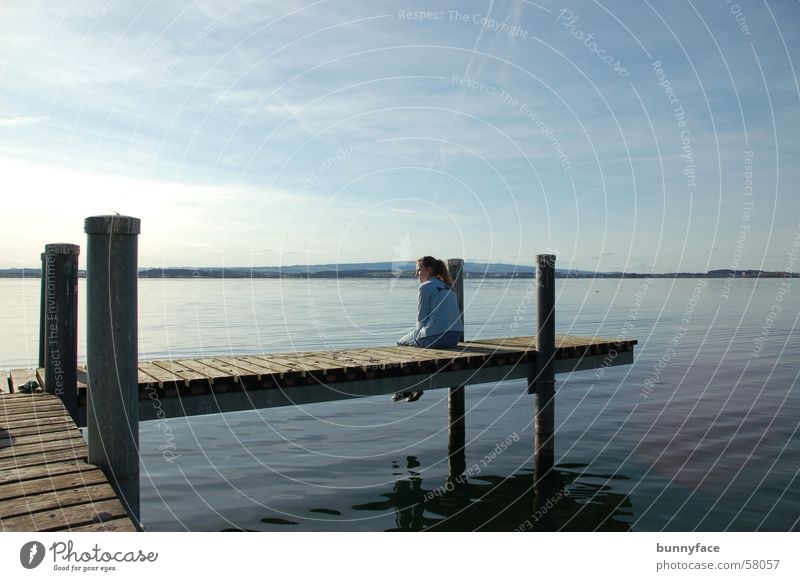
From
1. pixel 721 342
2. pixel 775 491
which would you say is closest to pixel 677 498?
pixel 775 491

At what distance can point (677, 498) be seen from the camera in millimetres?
10555

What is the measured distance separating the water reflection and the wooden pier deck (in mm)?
2024

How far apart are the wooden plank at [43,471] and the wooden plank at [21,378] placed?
3.33 metres

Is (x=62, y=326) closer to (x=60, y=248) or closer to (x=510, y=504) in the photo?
(x=60, y=248)

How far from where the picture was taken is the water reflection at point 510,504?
9617 mm

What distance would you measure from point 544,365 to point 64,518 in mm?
7773

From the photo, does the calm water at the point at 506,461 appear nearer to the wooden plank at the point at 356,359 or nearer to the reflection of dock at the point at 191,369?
the reflection of dock at the point at 191,369

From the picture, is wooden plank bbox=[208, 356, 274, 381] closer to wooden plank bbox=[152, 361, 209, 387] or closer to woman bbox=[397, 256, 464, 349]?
wooden plank bbox=[152, 361, 209, 387]

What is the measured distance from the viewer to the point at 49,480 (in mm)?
4602

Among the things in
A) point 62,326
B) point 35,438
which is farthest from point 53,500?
point 62,326

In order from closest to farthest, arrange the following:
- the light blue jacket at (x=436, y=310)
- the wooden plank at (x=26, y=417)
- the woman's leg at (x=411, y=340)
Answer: the wooden plank at (x=26, y=417), the light blue jacket at (x=436, y=310), the woman's leg at (x=411, y=340)
